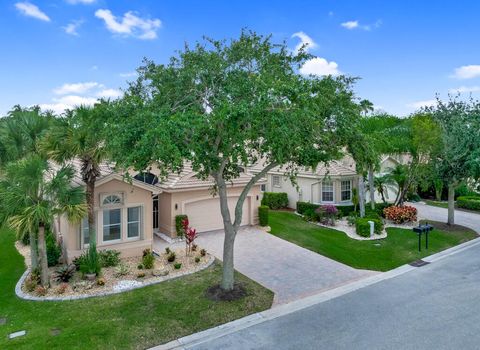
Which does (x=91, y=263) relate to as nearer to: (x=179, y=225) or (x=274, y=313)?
(x=179, y=225)

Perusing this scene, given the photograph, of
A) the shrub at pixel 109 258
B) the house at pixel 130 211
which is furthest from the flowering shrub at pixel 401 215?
the shrub at pixel 109 258

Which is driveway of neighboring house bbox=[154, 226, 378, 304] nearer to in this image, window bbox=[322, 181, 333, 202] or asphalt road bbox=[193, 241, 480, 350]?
asphalt road bbox=[193, 241, 480, 350]

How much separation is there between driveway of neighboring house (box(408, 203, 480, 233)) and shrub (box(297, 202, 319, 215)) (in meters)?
7.41

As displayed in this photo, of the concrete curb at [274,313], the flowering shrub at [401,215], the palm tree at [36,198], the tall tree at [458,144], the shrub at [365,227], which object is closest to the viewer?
the concrete curb at [274,313]

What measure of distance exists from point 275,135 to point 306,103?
1.20m

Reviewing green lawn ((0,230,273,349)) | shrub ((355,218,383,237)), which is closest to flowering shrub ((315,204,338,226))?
shrub ((355,218,383,237))

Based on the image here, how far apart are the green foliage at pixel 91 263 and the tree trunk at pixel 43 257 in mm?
1135

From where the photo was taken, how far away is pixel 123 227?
46.5 feet

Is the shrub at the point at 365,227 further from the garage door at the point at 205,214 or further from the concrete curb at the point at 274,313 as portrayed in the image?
the garage door at the point at 205,214

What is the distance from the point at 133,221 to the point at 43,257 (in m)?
4.05

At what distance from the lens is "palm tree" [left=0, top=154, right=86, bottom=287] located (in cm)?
1005

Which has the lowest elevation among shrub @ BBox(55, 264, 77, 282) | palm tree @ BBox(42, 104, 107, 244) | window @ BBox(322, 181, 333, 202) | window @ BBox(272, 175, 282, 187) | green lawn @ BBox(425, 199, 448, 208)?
shrub @ BBox(55, 264, 77, 282)

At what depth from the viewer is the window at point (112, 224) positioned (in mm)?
13880

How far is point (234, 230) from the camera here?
10.9 metres
